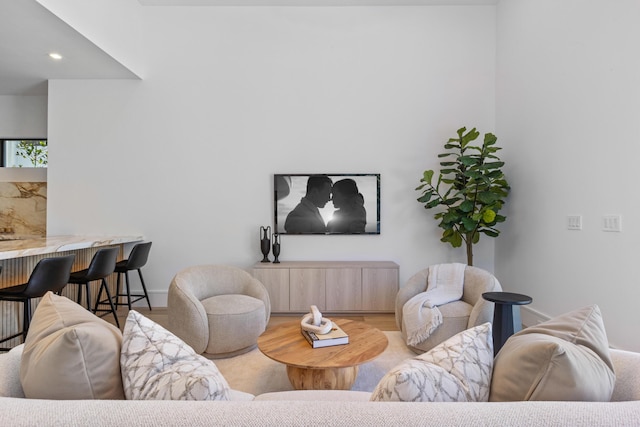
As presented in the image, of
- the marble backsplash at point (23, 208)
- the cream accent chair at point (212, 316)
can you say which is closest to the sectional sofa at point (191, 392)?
the cream accent chair at point (212, 316)

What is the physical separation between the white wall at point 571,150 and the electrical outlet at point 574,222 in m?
0.05

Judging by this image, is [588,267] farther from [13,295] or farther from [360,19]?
[13,295]

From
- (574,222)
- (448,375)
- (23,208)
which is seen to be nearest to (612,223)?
(574,222)

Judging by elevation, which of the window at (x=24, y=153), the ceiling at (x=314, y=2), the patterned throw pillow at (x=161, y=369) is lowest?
the patterned throw pillow at (x=161, y=369)

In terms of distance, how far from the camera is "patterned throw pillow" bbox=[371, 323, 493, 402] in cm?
96

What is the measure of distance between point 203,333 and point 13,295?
1.41 metres

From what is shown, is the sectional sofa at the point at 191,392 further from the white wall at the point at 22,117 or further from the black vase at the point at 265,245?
the white wall at the point at 22,117

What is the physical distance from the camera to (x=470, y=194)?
159 inches

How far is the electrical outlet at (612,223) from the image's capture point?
2.59m

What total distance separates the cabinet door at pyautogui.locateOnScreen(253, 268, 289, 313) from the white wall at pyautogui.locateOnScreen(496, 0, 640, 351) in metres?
2.67

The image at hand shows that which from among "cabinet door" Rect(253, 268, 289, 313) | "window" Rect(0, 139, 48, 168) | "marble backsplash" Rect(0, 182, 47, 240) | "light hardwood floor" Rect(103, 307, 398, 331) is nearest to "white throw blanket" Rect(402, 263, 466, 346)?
"light hardwood floor" Rect(103, 307, 398, 331)

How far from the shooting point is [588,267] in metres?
2.91

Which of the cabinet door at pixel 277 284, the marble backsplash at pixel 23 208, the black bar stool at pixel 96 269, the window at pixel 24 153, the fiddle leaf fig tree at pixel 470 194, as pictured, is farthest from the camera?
the window at pixel 24 153

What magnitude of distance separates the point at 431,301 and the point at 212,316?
186cm
